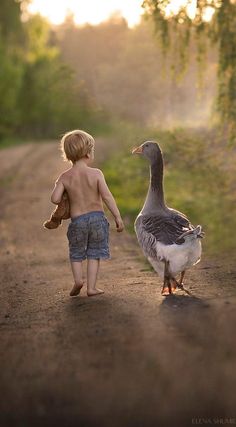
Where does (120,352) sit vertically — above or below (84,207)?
below

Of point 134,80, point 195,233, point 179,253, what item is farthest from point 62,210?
point 134,80

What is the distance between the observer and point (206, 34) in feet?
38.3

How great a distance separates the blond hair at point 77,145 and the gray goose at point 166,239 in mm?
861

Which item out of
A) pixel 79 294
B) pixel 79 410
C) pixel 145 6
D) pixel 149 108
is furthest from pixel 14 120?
pixel 79 410

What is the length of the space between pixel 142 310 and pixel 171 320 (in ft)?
2.08

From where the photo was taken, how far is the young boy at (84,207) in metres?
7.29

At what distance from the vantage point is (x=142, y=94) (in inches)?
1532

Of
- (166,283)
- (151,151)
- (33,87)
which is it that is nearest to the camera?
(166,283)

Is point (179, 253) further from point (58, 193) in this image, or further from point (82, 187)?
point (58, 193)

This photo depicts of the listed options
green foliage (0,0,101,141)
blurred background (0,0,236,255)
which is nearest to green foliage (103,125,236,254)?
blurred background (0,0,236,255)

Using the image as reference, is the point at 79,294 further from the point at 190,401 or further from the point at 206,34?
the point at 206,34

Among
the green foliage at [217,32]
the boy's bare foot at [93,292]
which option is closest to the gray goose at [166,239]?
the boy's bare foot at [93,292]

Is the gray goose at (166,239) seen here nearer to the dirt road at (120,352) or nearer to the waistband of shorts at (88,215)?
the dirt road at (120,352)

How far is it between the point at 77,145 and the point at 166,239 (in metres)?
1.52
